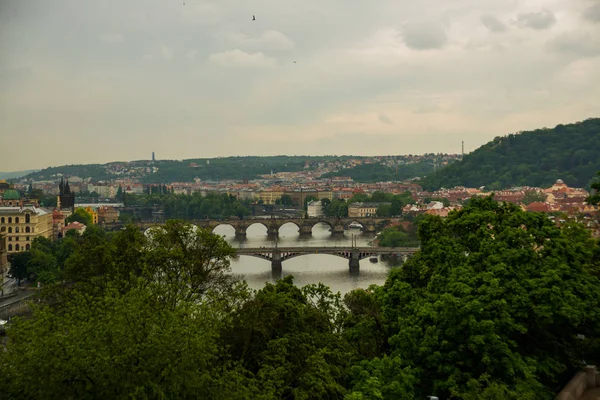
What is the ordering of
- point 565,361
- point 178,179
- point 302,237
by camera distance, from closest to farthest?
point 565,361
point 302,237
point 178,179

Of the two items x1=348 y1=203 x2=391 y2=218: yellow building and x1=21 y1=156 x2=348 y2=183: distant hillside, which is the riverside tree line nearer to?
x1=348 y1=203 x2=391 y2=218: yellow building

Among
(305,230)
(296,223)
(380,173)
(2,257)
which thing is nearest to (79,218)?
(296,223)

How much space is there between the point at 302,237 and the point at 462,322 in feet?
156

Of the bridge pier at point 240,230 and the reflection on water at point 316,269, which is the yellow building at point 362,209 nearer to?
the bridge pier at point 240,230

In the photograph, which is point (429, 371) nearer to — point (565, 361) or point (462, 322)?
point (462, 322)

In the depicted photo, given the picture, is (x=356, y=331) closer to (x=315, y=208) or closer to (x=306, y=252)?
(x=306, y=252)

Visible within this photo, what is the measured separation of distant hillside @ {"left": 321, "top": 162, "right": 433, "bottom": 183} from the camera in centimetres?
14875

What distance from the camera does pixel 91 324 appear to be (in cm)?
797

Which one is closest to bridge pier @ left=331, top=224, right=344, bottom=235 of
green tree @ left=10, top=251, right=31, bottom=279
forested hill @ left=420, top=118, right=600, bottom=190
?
green tree @ left=10, top=251, right=31, bottom=279

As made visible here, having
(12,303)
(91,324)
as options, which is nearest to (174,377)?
(91,324)

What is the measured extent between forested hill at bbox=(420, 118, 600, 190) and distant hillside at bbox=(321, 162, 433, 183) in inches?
1811

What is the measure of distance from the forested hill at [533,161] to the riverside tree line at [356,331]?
7711 centimetres

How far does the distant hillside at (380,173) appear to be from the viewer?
148750 millimetres

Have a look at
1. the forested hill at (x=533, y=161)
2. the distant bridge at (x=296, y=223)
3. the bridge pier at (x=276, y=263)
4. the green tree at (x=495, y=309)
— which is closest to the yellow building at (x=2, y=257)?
the bridge pier at (x=276, y=263)
